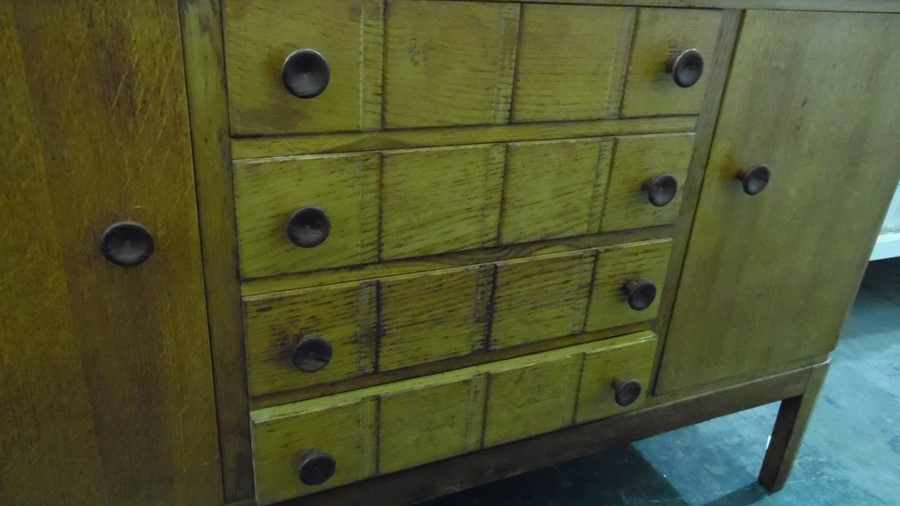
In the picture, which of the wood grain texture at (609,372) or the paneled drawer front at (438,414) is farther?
the wood grain texture at (609,372)

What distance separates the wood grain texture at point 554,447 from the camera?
84 cm

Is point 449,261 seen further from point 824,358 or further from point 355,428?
point 824,358

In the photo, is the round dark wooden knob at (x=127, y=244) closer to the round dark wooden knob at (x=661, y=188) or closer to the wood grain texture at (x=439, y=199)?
the wood grain texture at (x=439, y=199)

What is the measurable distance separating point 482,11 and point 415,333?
339 millimetres

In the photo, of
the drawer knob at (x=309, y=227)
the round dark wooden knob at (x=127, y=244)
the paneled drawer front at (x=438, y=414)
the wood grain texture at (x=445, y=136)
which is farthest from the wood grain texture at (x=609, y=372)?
the round dark wooden knob at (x=127, y=244)

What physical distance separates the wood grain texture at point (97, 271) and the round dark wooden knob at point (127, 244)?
0.04 ft

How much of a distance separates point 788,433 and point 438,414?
718 millimetres

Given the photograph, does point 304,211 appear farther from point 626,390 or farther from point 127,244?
point 626,390

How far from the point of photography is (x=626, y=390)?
0.88 m

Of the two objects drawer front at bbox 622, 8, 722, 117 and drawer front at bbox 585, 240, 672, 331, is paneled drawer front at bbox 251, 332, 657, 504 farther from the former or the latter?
drawer front at bbox 622, 8, 722, 117

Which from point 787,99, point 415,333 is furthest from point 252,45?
point 787,99

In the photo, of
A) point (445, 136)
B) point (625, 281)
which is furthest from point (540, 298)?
point (445, 136)

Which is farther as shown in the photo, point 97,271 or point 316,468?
point 316,468

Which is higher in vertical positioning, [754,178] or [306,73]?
[306,73]
